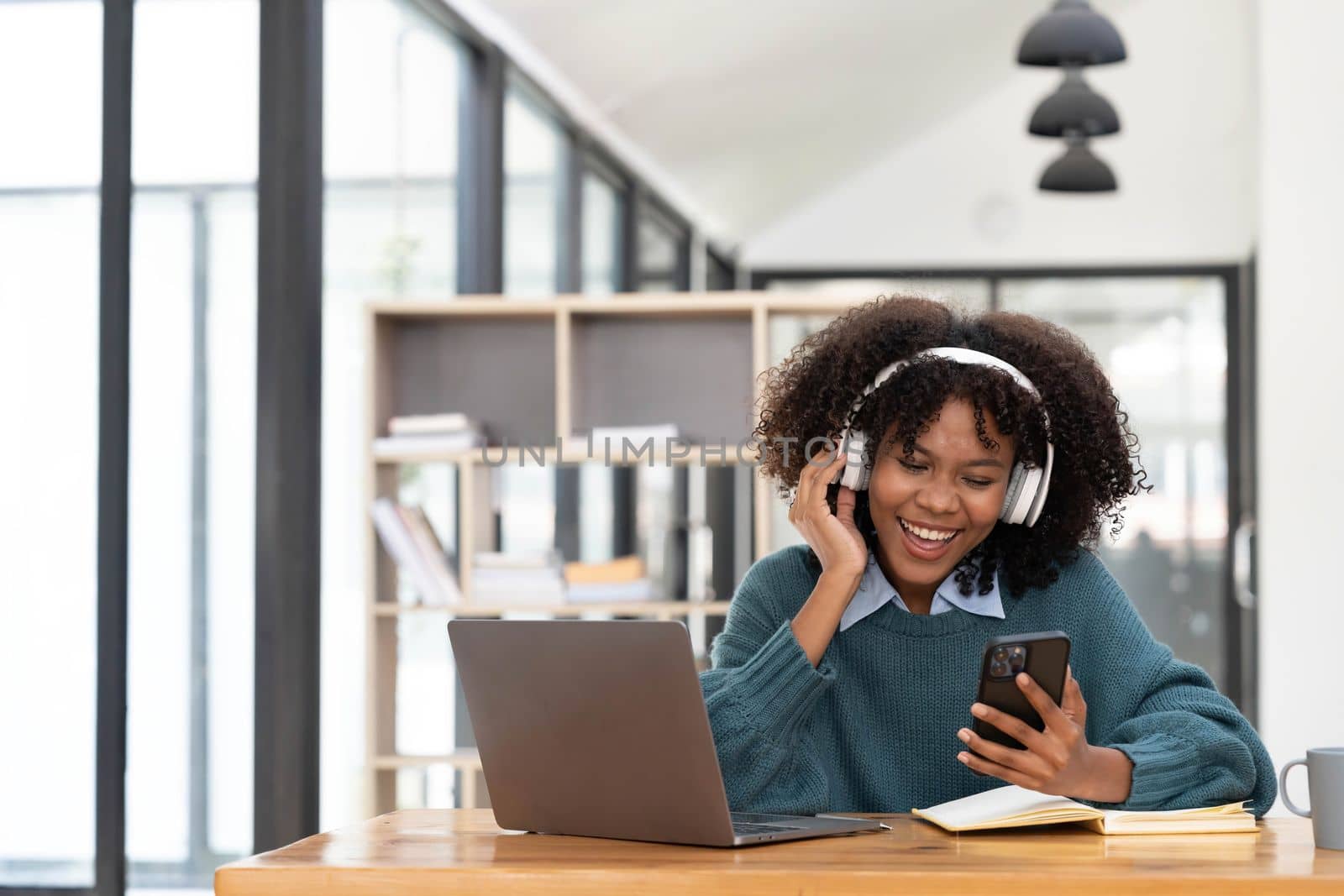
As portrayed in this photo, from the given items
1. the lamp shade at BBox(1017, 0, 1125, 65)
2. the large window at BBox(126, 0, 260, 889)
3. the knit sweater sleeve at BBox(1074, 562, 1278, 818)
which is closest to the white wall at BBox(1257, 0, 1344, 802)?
the lamp shade at BBox(1017, 0, 1125, 65)

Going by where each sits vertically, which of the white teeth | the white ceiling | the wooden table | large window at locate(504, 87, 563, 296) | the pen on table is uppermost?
the white ceiling

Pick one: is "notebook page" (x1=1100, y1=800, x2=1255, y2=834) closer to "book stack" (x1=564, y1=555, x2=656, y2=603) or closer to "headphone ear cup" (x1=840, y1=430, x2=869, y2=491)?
"headphone ear cup" (x1=840, y1=430, x2=869, y2=491)

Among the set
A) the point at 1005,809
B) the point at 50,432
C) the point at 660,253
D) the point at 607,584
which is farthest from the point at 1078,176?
the point at 1005,809

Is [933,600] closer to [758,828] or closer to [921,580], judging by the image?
[921,580]

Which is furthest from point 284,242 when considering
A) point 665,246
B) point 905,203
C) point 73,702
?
point 905,203

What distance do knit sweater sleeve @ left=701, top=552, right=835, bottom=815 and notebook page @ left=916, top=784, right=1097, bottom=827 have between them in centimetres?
18

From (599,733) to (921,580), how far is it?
23.9 inches

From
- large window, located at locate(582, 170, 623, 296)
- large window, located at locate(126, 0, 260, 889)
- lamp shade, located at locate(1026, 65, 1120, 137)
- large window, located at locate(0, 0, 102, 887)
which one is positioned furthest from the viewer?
large window, located at locate(582, 170, 623, 296)

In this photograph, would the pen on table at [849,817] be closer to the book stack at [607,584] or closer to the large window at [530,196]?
the book stack at [607,584]

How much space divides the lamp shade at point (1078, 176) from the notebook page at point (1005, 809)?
3.90m

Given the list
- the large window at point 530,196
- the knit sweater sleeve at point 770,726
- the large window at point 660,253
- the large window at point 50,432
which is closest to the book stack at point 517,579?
the large window at point 50,432

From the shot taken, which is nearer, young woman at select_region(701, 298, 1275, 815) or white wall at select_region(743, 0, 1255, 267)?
young woman at select_region(701, 298, 1275, 815)

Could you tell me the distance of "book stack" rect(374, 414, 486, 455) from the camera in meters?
3.72

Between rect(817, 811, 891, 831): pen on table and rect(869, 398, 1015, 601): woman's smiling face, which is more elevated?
rect(869, 398, 1015, 601): woman's smiling face
